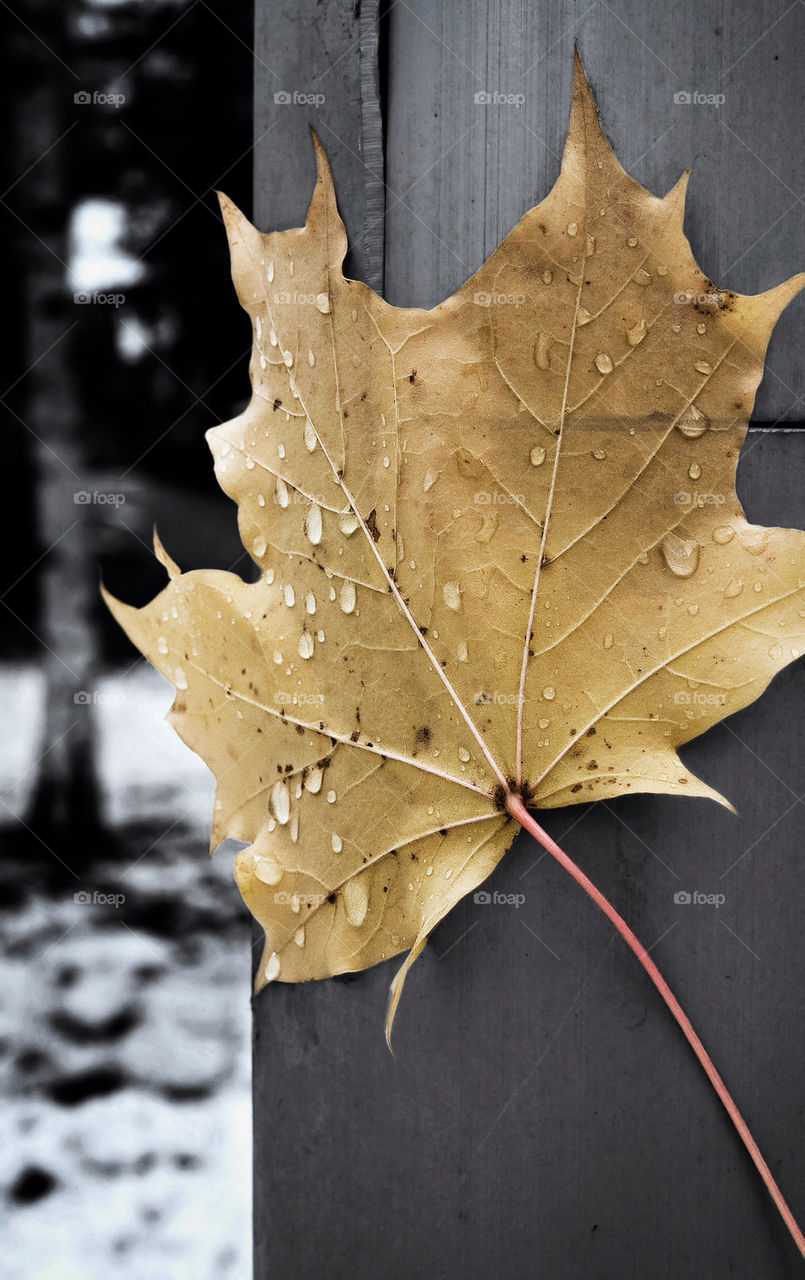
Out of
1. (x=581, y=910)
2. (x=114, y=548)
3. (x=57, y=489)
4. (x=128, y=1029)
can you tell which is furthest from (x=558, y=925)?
(x=57, y=489)

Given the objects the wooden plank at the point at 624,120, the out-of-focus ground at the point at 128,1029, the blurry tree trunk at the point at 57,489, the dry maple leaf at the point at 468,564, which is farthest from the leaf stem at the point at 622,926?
the blurry tree trunk at the point at 57,489

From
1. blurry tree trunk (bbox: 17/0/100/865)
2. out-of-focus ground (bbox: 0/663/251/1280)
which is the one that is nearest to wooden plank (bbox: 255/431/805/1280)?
out-of-focus ground (bbox: 0/663/251/1280)

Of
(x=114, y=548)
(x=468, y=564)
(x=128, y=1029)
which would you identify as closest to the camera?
(x=468, y=564)

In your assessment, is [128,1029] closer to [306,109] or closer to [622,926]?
[622,926]

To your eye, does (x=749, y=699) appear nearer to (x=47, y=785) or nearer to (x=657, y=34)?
(x=657, y=34)

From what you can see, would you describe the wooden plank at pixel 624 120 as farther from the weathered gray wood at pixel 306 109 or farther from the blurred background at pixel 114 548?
the blurred background at pixel 114 548

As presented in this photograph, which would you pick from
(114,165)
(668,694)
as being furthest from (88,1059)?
(114,165)
